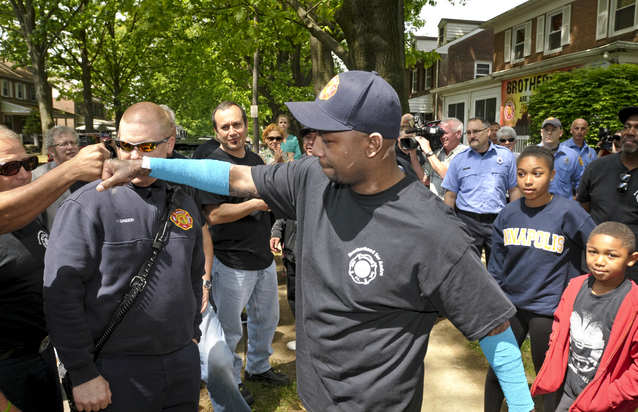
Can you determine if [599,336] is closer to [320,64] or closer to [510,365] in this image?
[510,365]

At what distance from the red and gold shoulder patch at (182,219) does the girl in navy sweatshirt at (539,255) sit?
7.77 feet

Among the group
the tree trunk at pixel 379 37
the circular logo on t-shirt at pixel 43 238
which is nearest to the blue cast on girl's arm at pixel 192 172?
the circular logo on t-shirt at pixel 43 238

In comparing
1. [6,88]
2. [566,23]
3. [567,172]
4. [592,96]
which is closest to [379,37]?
[567,172]

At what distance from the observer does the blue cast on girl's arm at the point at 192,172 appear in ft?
6.93

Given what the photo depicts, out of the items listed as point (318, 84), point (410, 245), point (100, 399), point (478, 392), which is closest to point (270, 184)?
point (410, 245)

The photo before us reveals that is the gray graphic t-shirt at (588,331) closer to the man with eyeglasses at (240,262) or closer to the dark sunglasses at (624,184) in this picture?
the dark sunglasses at (624,184)

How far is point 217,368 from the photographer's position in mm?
3104

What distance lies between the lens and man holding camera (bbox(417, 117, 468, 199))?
6.44 meters

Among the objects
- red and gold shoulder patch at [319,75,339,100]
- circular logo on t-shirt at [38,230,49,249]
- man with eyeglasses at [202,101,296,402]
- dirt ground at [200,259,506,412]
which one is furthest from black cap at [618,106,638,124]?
circular logo on t-shirt at [38,230,49,249]

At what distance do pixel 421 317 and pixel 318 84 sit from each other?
10.0m

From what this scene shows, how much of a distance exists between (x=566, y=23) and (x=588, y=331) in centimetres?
2274

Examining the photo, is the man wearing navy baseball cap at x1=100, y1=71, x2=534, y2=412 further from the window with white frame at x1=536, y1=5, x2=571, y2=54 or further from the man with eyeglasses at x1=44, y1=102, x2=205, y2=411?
the window with white frame at x1=536, y1=5, x2=571, y2=54

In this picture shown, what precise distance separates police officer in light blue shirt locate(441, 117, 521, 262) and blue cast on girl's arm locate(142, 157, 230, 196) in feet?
13.4

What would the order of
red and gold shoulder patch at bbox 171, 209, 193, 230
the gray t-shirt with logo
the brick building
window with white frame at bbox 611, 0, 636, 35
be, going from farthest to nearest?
1. the brick building
2. window with white frame at bbox 611, 0, 636, 35
3. red and gold shoulder patch at bbox 171, 209, 193, 230
4. the gray t-shirt with logo
